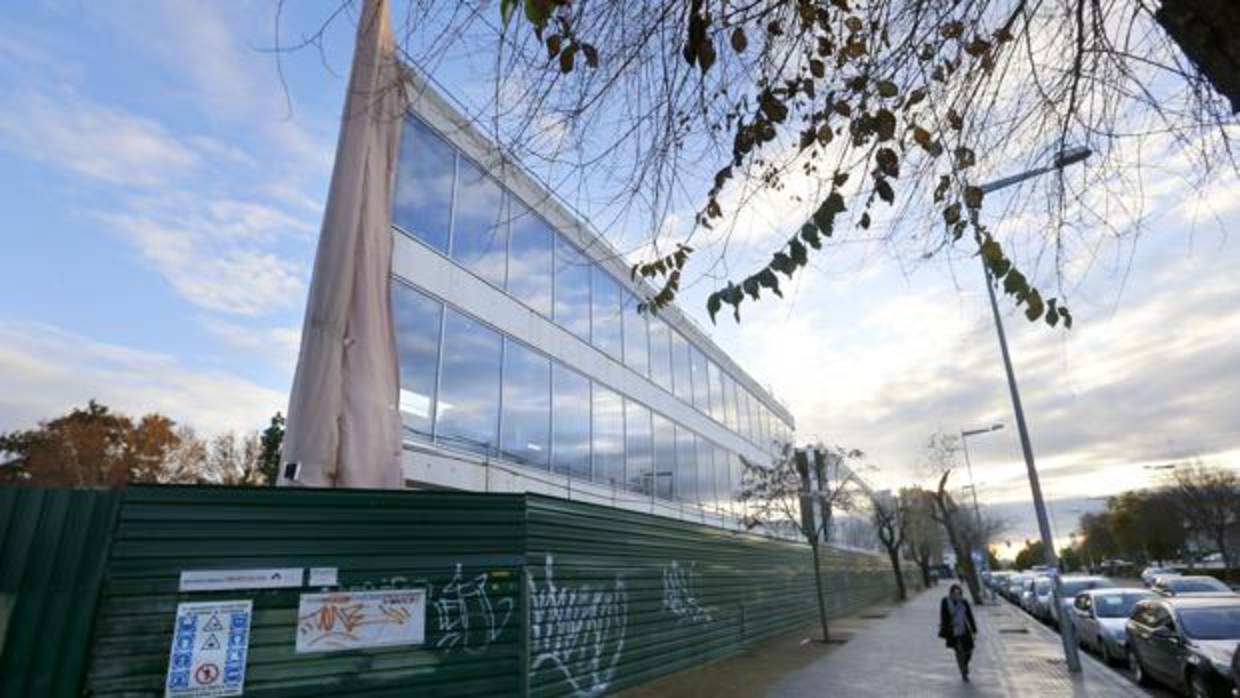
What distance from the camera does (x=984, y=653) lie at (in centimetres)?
1661

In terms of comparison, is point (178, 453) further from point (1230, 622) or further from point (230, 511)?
point (1230, 622)

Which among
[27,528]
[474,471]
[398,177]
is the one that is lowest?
[27,528]

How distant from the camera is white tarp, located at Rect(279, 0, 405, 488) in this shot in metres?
8.94

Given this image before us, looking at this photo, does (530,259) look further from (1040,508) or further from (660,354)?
(1040,508)

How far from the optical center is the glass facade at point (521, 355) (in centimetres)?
1173

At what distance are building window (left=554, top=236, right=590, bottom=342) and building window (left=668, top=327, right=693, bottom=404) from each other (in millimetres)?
6043

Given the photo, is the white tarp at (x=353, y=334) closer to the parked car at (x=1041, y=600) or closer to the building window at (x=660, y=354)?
the building window at (x=660, y=354)

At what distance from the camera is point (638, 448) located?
18.9 m

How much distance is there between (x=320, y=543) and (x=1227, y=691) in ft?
36.9

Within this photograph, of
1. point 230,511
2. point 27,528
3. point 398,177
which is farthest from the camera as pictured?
point 398,177

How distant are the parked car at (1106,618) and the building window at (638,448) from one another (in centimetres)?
1070

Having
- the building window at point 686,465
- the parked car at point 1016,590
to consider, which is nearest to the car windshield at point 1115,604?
the building window at point 686,465

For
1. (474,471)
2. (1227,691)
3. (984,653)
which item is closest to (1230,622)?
(1227,691)

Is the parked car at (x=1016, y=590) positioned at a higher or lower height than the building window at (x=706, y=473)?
lower
